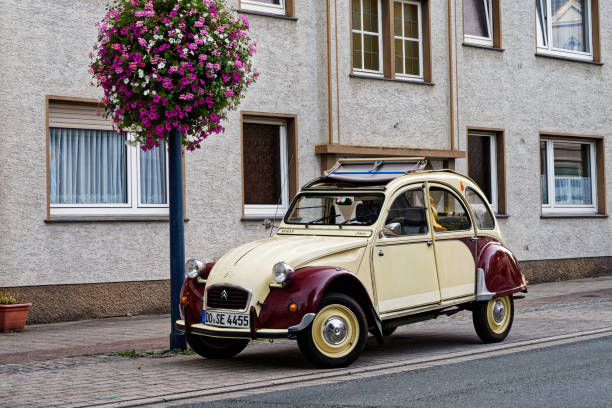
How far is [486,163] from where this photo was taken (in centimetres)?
2019

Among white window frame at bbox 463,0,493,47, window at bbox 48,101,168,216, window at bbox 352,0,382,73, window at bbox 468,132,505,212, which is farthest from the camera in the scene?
white window frame at bbox 463,0,493,47

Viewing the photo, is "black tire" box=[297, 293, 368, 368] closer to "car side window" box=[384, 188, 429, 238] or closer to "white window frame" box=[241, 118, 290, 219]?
"car side window" box=[384, 188, 429, 238]

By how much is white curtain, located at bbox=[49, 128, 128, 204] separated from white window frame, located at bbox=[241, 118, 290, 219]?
2482 mm

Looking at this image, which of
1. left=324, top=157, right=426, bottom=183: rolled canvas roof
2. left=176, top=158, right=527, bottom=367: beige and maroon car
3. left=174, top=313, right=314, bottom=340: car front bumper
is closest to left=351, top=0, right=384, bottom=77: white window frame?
left=176, top=158, right=527, bottom=367: beige and maroon car

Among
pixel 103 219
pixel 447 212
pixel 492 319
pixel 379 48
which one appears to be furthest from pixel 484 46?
pixel 492 319

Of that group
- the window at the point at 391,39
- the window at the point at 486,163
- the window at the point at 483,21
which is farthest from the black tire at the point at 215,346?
the window at the point at 483,21

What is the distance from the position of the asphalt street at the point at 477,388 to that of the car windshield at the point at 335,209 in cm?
183

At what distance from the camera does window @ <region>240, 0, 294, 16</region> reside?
1642 cm

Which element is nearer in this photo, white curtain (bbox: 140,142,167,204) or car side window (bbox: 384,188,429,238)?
car side window (bbox: 384,188,429,238)

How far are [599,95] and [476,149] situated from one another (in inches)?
164

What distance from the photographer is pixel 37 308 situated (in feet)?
44.2

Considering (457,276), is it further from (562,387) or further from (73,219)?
(73,219)

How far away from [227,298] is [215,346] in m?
0.96

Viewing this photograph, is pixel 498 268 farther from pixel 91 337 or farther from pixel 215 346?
pixel 91 337
